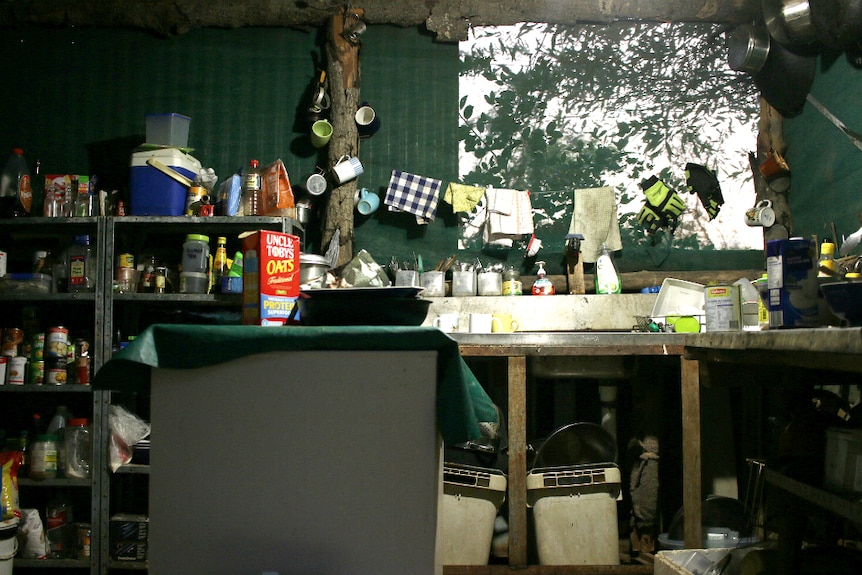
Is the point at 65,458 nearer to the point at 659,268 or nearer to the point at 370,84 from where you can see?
the point at 370,84

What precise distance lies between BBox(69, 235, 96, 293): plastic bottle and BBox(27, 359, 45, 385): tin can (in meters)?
0.43

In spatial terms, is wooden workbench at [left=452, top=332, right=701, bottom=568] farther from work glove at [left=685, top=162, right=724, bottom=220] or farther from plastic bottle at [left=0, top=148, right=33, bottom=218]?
plastic bottle at [left=0, top=148, right=33, bottom=218]

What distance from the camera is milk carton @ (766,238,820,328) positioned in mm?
1843

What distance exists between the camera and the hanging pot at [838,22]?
3230 mm

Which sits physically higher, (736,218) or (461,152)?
(461,152)

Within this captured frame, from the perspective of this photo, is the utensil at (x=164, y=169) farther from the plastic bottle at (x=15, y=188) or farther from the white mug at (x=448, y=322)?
the white mug at (x=448, y=322)

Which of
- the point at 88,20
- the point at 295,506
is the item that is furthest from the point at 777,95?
the point at 88,20

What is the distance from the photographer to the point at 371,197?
13.9ft

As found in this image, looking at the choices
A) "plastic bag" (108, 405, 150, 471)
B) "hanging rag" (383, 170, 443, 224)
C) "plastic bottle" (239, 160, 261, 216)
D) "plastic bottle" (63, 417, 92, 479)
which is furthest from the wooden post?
"plastic bottle" (63, 417, 92, 479)

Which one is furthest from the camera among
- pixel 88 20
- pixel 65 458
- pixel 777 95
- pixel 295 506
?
pixel 88 20

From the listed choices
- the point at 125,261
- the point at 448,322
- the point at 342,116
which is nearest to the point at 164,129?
the point at 125,261

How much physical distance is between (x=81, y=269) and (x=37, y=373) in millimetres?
616

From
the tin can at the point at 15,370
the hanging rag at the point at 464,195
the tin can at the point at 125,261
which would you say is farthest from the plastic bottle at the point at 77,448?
the hanging rag at the point at 464,195

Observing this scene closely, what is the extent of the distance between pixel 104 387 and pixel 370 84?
10.3ft
